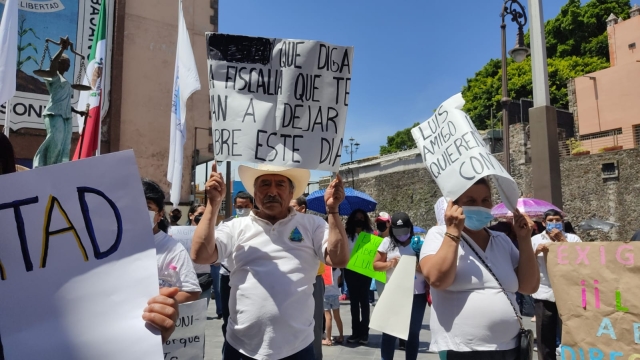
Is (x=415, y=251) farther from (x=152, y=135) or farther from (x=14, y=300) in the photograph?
(x=152, y=135)

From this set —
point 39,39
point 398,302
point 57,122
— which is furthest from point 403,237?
point 39,39

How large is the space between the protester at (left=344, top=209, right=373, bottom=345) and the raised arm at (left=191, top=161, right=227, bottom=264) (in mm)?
4415

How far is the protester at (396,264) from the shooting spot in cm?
509

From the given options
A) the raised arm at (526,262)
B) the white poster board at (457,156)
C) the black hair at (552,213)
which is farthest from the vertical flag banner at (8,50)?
the black hair at (552,213)

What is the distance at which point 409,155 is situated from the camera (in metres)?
32.1

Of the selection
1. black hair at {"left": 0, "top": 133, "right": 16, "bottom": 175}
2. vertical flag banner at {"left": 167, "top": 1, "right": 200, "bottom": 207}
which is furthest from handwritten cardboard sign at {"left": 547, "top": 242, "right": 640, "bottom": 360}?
vertical flag banner at {"left": 167, "top": 1, "right": 200, "bottom": 207}

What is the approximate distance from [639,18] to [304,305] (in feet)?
111

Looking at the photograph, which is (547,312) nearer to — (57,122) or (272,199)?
(272,199)

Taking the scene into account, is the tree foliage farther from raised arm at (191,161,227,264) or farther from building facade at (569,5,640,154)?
raised arm at (191,161,227,264)

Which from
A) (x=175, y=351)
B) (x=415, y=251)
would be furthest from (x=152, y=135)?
(x=175, y=351)

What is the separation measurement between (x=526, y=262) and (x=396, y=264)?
291cm

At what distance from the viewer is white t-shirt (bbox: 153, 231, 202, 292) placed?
9.50ft

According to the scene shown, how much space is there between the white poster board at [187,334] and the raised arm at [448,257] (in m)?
1.55

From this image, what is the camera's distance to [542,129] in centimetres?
573
